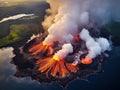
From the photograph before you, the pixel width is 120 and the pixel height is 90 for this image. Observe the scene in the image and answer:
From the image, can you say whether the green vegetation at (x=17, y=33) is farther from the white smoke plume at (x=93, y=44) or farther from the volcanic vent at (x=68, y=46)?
the white smoke plume at (x=93, y=44)

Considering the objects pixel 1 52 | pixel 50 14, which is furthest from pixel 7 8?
pixel 1 52

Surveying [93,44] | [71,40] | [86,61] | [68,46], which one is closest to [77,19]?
[71,40]

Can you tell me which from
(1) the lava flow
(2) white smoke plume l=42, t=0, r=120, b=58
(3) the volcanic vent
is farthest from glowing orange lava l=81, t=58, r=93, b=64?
(1) the lava flow

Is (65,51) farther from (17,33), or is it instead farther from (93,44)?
(17,33)

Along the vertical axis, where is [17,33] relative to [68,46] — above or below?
above

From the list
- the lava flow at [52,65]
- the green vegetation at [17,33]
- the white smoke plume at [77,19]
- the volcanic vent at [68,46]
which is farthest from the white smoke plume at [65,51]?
the green vegetation at [17,33]

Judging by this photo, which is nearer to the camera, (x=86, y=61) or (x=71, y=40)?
(x=86, y=61)

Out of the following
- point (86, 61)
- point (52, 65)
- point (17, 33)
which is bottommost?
point (86, 61)

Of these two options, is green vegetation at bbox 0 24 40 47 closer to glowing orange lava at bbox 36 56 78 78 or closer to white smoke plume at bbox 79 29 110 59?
glowing orange lava at bbox 36 56 78 78
